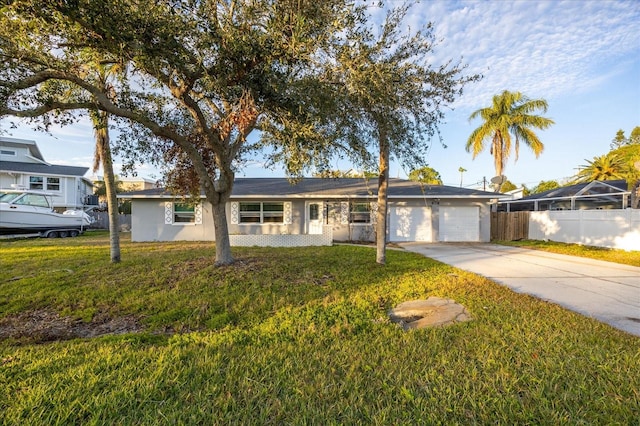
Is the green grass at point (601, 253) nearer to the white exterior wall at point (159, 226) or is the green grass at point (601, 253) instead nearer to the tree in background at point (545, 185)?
the white exterior wall at point (159, 226)

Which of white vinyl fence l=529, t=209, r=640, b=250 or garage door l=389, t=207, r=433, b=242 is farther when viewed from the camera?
garage door l=389, t=207, r=433, b=242

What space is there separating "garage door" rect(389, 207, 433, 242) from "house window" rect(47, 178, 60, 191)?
2619 centimetres

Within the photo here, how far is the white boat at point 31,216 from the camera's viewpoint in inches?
567

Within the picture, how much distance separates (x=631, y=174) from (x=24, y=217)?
27.6 meters

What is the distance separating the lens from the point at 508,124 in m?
20.3

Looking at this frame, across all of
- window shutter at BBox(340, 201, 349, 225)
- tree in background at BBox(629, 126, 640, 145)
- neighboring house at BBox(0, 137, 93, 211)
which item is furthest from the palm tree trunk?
tree in background at BBox(629, 126, 640, 145)

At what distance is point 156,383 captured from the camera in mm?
2678

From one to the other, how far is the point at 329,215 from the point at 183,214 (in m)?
7.23

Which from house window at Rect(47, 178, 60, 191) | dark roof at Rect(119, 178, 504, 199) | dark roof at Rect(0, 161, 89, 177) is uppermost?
dark roof at Rect(0, 161, 89, 177)

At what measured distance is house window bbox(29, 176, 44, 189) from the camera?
23.7 metres

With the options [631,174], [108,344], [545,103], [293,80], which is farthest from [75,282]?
[545,103]

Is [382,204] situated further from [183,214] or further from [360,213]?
[183,214]

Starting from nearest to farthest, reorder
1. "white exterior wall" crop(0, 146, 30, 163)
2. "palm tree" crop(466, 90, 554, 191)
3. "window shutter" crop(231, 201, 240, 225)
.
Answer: "window shutter" crop(231, 201, 240, 225), "palm tree" crop(466, 90, 554, 191), "white exterior wall" crop(0, 146, 30, 163)

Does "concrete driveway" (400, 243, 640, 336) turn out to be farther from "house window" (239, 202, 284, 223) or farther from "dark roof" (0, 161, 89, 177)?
"dark roof" (0, 161, 89, 177)
